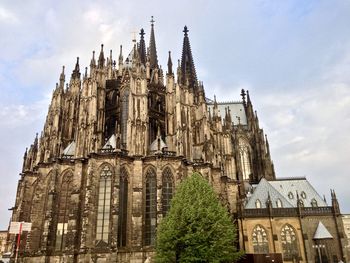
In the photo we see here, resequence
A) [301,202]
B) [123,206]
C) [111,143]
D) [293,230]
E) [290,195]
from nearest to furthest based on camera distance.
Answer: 1. [123,206]
2. [111,143]
3. [293,230]
4. [301,202]
5. [290,195]

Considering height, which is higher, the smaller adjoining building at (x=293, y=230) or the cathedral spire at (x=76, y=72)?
the cathedral spire at (x=76, y=72)

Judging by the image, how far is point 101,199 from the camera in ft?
101

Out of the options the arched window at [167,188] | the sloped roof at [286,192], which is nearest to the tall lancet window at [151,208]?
the arched window at [167,188]

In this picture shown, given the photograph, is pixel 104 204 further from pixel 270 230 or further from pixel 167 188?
pixel 270 230

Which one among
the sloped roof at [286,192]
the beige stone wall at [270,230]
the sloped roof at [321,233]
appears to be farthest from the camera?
the sloped roof at [286,192]

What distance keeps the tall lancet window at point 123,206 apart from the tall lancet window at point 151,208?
2016 mm

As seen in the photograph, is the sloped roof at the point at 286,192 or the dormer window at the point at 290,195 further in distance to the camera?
the dormer window at the point at 290,195

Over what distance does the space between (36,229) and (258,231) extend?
23.1 metres

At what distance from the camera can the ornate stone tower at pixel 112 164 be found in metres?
29.6

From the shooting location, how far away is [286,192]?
138 feet

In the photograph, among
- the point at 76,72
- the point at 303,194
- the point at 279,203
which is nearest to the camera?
the point at 279,203

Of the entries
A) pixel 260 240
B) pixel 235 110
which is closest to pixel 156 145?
pixel 260 240

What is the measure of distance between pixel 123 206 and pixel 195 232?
9.14m

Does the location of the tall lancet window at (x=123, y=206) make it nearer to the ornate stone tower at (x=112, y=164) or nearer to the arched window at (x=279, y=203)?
the ornate stone tower at (x=112, y=164)
